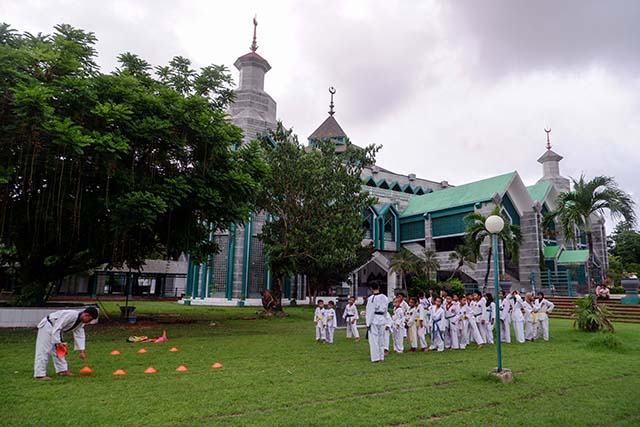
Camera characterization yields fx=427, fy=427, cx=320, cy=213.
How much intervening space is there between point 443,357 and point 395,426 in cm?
537

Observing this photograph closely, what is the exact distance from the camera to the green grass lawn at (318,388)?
5078 millimetres

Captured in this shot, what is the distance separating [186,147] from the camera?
1356 centimetres

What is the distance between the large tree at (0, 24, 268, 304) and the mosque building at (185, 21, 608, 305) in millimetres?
9501

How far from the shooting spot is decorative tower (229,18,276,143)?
29.0m

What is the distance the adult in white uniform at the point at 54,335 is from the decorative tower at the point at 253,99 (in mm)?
22599

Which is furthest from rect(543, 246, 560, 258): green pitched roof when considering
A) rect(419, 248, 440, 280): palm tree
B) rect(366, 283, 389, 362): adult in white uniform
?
rect(366, 283, 389, 362): adult in white uniform

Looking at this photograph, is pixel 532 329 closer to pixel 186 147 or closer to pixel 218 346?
pixel 218 346

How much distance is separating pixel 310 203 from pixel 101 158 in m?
10.4

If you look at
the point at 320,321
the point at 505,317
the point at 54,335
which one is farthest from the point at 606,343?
the point at 54,335

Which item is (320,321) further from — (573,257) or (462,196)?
(573,257)

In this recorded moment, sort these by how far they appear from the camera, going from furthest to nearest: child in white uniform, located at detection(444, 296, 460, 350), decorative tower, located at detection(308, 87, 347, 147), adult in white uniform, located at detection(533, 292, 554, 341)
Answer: decorative tower, located at detection(308, 87, 347, 147) < adult in white uniform, located at detection(533, 292, 554, 341) < child in white uniform, located at detection(444, 296, 460, 350)

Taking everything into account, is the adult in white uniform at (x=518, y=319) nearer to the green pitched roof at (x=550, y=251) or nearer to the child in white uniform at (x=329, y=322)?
the child in white uniform at (x=329, y=322)

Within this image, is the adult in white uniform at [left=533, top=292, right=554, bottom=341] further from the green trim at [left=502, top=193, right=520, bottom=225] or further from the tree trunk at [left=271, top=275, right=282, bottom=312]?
the green trim at [left=502, top=193, right=520, bottom=225]

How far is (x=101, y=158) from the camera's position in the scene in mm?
11594
